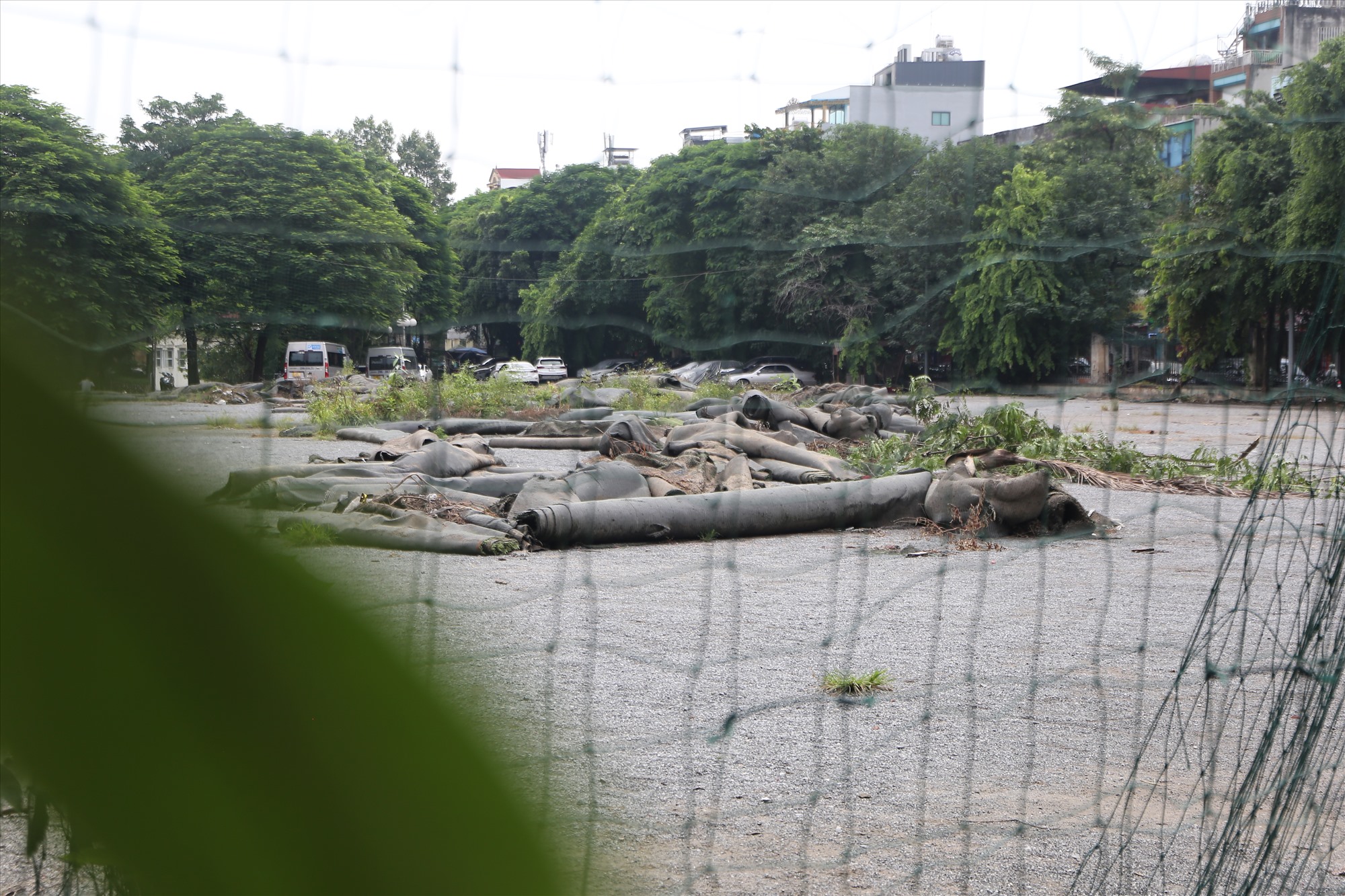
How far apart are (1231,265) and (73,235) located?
927 cm

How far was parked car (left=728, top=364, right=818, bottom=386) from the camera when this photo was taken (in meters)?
6.57

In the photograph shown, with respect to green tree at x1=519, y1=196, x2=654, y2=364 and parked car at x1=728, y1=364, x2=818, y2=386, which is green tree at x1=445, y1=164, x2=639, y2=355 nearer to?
green tree at x1=519, y1=196, x2=654, y2=364

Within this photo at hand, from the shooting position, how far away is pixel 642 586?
5512 millimetres

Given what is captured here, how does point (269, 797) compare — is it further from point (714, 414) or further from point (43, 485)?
point (714, 414)

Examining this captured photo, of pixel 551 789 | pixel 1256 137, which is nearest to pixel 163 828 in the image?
pixel 551 789

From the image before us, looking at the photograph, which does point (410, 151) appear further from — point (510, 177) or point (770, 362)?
point (770, 362)

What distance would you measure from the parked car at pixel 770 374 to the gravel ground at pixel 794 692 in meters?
1.09

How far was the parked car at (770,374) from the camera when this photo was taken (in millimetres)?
6574

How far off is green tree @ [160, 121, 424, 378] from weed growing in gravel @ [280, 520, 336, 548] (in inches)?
25.8

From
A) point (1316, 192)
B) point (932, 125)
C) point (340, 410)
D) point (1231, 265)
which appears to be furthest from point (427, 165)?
point (340, 410)

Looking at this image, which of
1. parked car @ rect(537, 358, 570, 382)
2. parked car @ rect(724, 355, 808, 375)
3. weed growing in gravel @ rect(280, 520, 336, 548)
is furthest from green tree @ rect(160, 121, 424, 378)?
parked car @ rect(537, 358, 570, 382)

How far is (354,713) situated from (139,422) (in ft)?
0.31

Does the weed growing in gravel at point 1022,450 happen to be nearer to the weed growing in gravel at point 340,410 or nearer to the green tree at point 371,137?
the weed growing in gravel at point 340,410

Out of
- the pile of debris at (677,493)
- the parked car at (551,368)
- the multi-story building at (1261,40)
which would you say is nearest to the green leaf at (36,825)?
the multi-story building at (1261,40)
